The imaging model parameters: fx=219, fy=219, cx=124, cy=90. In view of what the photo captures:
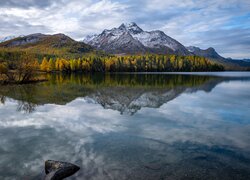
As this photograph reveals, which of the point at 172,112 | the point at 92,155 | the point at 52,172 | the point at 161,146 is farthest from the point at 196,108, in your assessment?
the point at 52,172

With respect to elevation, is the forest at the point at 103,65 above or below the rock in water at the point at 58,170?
above

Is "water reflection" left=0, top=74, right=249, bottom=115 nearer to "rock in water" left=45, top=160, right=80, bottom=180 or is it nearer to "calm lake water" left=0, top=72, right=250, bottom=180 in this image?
"calm lake water" left=0, top=72, right=250, bottom=180

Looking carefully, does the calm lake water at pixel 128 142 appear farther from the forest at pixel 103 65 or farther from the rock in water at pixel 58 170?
the forest at pixel 103 65

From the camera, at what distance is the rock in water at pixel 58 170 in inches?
437

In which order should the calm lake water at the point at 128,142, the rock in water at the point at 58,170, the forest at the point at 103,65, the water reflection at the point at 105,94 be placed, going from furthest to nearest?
1. the forest at the point at 103,65
2. the water reflection at the point at 105,94
3. the calm lake water at the point at 128,142
4. the rock in water at the point at 58,170

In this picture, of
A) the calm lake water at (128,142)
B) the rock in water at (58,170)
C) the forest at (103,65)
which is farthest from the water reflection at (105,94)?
the forest at (103,65)

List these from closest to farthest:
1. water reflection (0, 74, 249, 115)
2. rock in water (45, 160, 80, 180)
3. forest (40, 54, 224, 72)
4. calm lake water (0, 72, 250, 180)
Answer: rock in water (45, 160, 80, 180)
calm lake water (0, 72, 250, 180)
water reflection (0, 74, 249, 115)
forest (40, 54, 224, 72)

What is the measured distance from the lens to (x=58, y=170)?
11.3m

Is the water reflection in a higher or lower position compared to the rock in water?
higher

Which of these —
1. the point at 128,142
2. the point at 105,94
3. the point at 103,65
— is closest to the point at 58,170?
the point at 128,142

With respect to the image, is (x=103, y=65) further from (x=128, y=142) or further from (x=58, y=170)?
(x=58, y=170)

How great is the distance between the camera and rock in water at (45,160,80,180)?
1110 centimetres

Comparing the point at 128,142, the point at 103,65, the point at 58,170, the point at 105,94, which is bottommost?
the point at 128,142

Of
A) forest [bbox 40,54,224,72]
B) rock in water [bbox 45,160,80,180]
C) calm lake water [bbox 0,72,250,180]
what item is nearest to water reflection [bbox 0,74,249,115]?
calm lake water [bbox 0,72,250,180]
